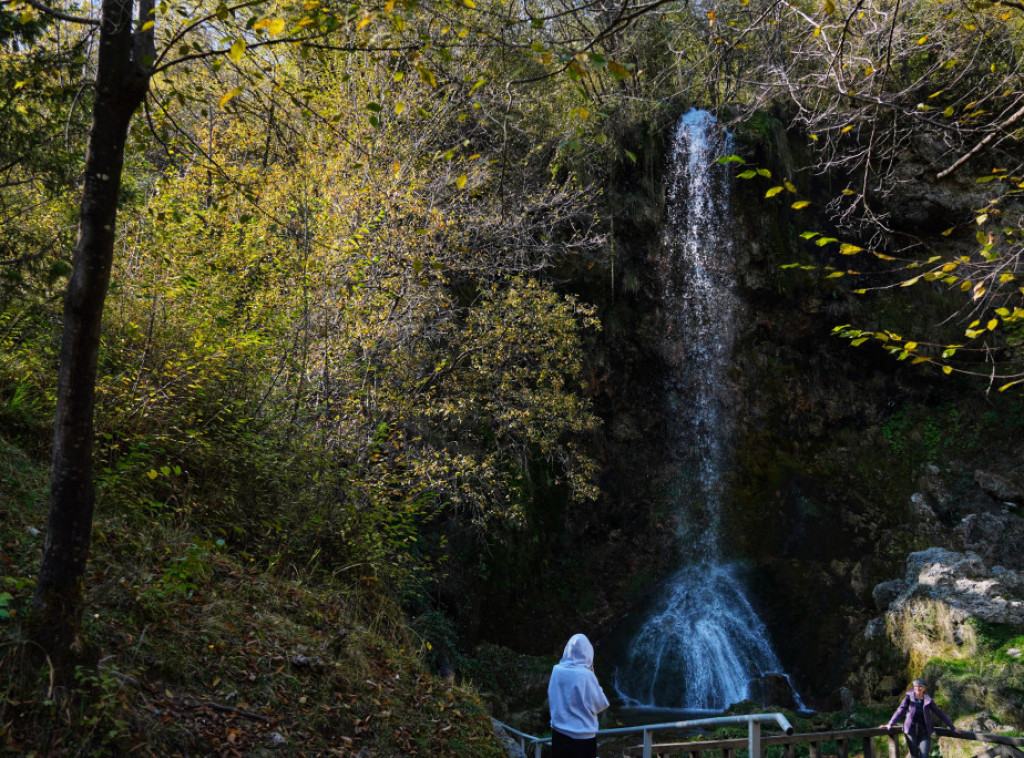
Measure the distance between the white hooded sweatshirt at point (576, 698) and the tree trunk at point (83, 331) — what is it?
271 cm

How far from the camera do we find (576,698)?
13.9 ft

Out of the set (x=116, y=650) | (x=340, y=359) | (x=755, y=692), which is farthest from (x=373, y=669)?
(x=755, y=692)

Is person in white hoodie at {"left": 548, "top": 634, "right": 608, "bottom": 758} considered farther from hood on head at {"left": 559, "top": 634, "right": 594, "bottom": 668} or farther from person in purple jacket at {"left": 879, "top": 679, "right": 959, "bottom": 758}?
person in purple jacket at {"left": 879, "top": 679, "right": 959, "bottom": 758}

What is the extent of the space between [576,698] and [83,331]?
3.43 meters

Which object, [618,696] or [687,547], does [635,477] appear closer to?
[687,547]

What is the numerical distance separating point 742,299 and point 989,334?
18.5 ft

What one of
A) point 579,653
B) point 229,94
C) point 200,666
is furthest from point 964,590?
point 229,94

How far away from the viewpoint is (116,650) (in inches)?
150

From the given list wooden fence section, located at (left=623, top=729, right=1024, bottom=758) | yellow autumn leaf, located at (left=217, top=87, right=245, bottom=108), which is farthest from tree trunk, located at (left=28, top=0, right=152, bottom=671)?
wooden fence section, located at (left=623, top=729, right=1024, bottom=758)

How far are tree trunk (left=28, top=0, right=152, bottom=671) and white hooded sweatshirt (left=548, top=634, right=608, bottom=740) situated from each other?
271 centimetres

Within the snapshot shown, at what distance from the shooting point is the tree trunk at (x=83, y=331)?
3.11 meters

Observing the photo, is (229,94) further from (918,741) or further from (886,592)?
(886,592)

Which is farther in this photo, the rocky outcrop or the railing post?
the rocky outcrop

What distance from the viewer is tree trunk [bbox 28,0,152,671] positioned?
311cm
